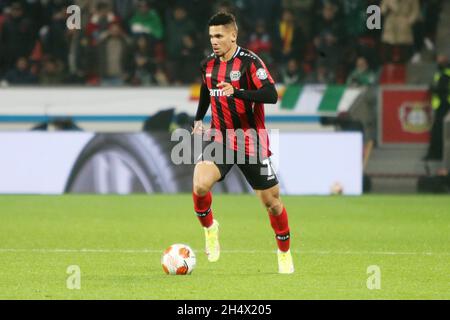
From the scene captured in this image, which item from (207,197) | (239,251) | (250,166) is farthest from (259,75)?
(239,251)

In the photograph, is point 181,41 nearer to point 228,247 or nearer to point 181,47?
point 181,47

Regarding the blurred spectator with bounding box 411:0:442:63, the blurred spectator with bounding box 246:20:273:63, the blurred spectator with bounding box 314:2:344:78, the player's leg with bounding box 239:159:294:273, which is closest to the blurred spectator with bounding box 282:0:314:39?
the blurred spectator with bounding box 314:2:344:78

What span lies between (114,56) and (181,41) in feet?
3.86

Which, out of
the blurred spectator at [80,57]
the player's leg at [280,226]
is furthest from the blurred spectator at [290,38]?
the player's leg at [280,226]

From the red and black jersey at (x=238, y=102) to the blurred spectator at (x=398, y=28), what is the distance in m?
10.9

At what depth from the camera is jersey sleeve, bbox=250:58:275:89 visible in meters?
9.61

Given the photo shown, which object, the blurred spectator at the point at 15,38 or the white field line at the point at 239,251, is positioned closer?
the white field line at the point at 239,251

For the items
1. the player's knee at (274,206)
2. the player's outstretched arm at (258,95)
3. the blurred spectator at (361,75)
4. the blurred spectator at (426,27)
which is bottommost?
the player's knee at (274,206)

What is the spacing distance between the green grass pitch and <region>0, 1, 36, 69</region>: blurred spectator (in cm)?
393

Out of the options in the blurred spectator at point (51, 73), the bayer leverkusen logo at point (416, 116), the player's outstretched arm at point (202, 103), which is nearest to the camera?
the player's outstretched arm at point (202, 103)

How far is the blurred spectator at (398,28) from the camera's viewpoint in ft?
67.2

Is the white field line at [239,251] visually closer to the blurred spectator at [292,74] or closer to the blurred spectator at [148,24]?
the blurred spectator at [292,74]

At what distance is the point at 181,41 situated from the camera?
2075cm

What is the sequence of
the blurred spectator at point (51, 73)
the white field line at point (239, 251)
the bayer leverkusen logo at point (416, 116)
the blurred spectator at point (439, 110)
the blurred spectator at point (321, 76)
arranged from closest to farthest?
the white field line at point (239, 251) < the blurred spectator at point (439, 110) < the bayer leverkusen logo at point (416, 116) < the blurred spectator at point (321, 76) < the blurred spectator at point (51, 73)
